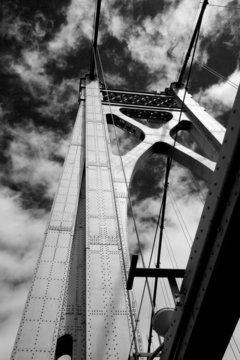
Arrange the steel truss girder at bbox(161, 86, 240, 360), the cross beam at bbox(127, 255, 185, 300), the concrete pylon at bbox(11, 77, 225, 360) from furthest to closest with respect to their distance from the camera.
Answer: the concrete pylon at bbox(11, 77, 225, 360), the cross beam at bbox(127, 255, 185, 300), the steel truss girder at bbox(161, 86, 240, 360)

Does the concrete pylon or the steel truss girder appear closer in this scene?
the steel truss girder

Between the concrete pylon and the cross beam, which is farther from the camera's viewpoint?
the concrete pylon

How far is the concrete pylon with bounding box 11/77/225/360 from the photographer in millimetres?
4582

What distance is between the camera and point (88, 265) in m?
5.73

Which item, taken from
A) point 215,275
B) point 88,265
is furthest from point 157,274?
point 88,265

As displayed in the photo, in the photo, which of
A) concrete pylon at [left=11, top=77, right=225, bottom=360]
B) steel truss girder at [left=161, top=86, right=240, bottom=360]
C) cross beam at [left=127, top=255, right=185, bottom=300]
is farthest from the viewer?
concrete pylon at [left=11, top=77, right=225, bottom=360]

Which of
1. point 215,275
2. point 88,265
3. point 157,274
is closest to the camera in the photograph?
point 215,275

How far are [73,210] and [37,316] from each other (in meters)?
2.97

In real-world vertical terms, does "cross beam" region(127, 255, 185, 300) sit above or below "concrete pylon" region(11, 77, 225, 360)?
above

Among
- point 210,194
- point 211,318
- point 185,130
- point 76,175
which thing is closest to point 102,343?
point 211,318

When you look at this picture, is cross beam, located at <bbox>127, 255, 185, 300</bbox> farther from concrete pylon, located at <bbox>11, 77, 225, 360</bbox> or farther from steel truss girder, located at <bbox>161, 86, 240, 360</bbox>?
concrete pylon, located at <bbox>11, 77, 225, 360</bbox>

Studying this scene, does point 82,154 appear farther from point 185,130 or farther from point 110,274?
point 185,130

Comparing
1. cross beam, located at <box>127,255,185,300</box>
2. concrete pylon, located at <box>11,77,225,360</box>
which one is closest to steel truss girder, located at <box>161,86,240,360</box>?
cross beam, located at <box>127,255,185,300</box>

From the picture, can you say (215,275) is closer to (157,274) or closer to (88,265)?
(157,274)
